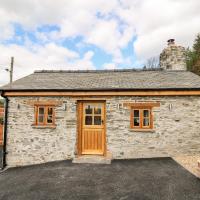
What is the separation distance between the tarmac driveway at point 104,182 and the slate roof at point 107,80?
11.2 ft

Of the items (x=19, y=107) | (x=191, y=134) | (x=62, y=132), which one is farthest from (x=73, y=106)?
(x=191, y=134)

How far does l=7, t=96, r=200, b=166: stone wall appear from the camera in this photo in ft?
27.6

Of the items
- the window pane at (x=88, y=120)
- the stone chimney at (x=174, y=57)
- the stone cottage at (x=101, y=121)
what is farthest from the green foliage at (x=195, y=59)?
the window pane at (x=88, y=120)

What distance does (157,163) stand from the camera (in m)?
7.60

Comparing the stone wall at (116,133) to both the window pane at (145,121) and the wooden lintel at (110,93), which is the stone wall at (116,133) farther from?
the window pane at (145,121)

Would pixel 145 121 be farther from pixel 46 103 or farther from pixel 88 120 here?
pixel 46 103

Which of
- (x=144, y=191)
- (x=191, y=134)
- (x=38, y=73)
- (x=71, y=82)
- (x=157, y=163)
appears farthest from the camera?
(x=38, y=73)

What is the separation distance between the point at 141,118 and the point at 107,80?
2818mm

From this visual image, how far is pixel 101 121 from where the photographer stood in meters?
8.85

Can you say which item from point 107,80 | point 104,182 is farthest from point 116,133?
point 107,80

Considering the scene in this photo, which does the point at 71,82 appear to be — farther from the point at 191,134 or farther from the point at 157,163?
the point at 191,134

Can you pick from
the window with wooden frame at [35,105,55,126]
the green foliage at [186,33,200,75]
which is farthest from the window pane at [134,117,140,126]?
the green foliage at [186,33,200,75]

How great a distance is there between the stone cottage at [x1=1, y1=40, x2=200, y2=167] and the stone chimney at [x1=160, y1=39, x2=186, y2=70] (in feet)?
8.16

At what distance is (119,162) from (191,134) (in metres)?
3.51
